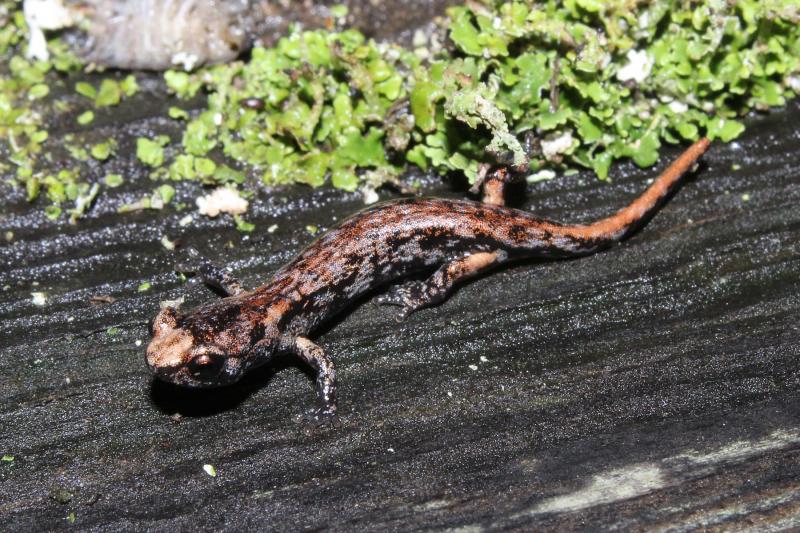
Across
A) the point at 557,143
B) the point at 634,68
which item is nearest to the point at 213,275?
the point at 557,143

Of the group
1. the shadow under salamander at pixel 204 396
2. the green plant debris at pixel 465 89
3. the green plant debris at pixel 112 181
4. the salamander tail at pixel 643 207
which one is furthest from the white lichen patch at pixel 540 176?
the green plant debris at pixel 112 181

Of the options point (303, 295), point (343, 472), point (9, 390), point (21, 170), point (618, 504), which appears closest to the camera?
point (618, 504)

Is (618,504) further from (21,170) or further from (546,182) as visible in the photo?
(21,170)

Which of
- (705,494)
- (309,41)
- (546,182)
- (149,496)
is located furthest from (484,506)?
(309,41)

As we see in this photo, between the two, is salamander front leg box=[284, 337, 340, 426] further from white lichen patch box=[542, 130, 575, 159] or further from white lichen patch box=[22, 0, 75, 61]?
white lichen patch box=[22, 0, 75, 61]

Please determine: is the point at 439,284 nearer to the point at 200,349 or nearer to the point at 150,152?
the point at 200,349

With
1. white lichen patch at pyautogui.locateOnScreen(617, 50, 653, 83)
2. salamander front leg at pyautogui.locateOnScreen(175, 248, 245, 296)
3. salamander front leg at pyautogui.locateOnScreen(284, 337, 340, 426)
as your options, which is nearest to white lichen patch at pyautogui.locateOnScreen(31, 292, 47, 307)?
salamander front leg at pyautogui.locateOnScreen(175, 248, 245, 296)
